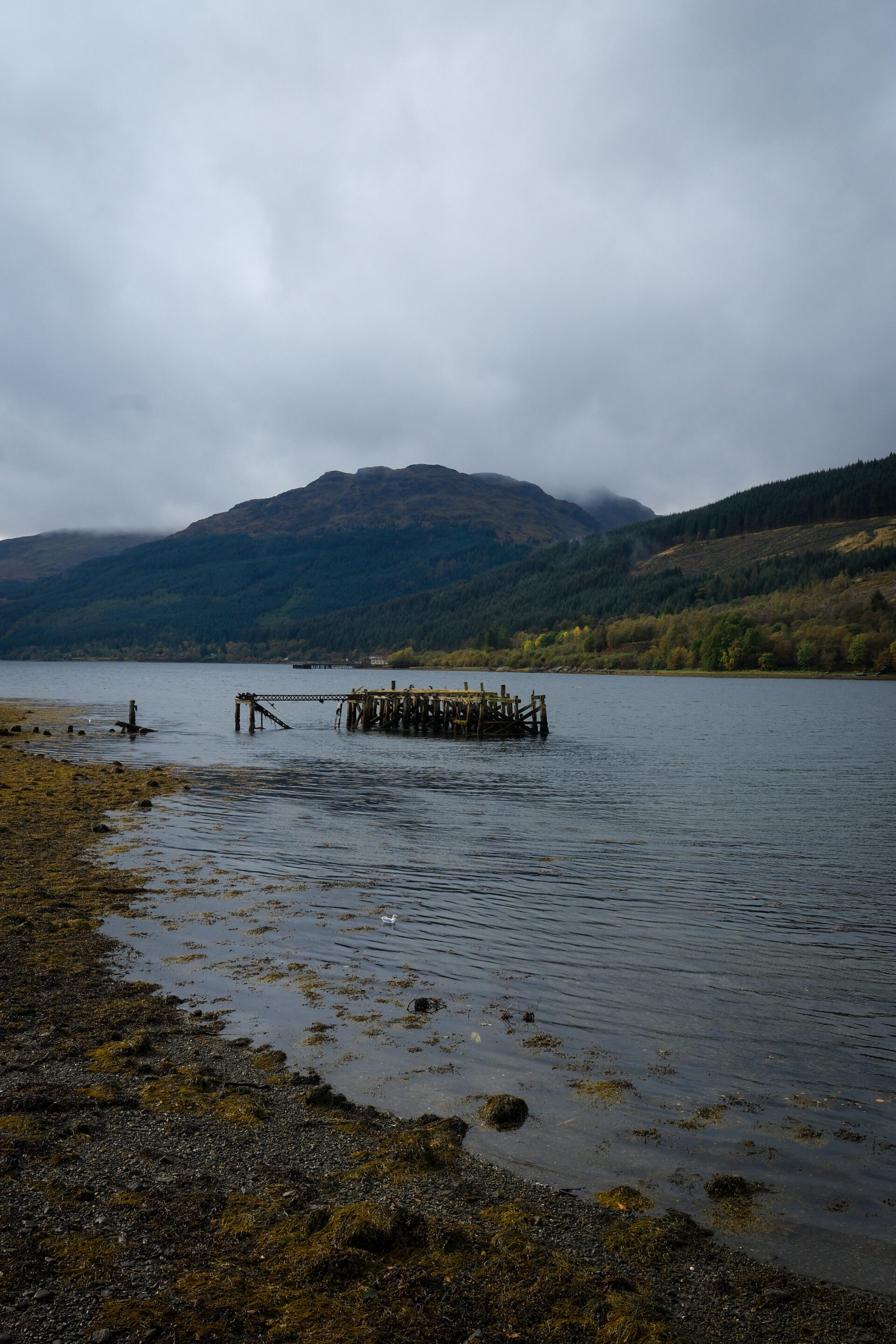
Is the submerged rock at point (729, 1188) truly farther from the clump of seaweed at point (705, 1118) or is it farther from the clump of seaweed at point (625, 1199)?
the clump of seaweed at point (705, 1118)

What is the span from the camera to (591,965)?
1320cm

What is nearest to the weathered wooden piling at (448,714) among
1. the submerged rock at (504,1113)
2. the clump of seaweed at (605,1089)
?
the clump of seaweed at (605,1089)

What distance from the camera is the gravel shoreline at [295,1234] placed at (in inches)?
206

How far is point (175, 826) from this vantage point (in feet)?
79.8

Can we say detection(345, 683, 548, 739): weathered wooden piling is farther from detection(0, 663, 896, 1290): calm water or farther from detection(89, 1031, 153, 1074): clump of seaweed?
detection(89, 1031, 153, 1074): clump of seaweed

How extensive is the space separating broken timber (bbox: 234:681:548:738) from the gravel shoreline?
5089 centimetres

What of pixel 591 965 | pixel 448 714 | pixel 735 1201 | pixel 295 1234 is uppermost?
pixel 448 714

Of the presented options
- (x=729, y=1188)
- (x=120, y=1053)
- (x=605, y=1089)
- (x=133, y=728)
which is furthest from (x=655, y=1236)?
(x=133, y=728)

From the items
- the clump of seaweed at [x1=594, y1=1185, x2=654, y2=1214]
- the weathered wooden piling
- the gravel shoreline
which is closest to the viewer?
the gravel shoreline

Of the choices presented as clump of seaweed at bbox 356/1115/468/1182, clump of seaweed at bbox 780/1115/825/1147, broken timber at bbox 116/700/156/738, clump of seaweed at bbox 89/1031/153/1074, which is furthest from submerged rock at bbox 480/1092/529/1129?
broken timber at bbox 116/700/156/738

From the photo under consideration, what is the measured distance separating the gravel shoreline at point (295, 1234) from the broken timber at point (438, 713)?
50.9 metres

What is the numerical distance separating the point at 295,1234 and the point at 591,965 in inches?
312

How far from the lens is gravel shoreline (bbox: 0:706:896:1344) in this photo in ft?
17.2

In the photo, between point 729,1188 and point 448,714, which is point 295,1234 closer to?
point 729,1188
